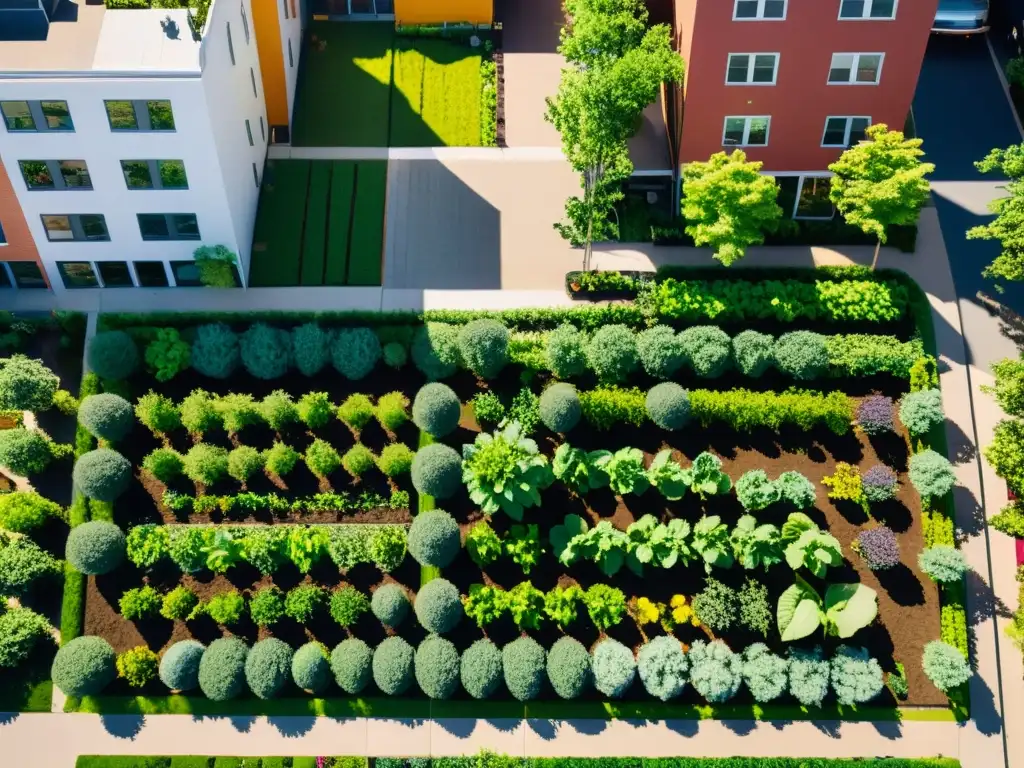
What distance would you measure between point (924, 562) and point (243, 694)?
23.8 metres

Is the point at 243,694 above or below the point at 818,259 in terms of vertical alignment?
below

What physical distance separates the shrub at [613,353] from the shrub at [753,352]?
12.5ft

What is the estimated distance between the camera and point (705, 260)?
45.1 metres

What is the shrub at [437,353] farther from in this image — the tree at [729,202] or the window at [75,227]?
the window at [75,227]

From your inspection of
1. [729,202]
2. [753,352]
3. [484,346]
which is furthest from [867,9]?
[484,346]

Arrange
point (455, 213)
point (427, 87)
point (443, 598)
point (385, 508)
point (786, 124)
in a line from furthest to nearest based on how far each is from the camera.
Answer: point (427, 87) < point (455, 213) < point (786, 124) < point (385, 508) < point (443, 598)

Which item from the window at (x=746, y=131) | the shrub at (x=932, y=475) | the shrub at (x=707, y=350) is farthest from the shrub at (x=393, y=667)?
the window at (x=746, y=131)

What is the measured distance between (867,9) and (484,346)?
62.5 feet

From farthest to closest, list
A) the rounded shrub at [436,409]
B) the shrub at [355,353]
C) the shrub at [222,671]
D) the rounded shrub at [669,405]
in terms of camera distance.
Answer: the shrub at [355,353]
the rounded shrub at [669,405]
the rounded shrub at [436,409]
the shrub at [222,671]

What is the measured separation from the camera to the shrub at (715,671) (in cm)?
3562

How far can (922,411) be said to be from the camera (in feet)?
129

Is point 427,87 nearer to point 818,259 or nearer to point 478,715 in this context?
point 818,259

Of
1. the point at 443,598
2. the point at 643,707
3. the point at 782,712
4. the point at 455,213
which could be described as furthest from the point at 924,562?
the point at 455,213

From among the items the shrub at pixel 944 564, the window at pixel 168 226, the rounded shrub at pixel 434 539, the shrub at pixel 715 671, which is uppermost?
the window at pixel 168 226
